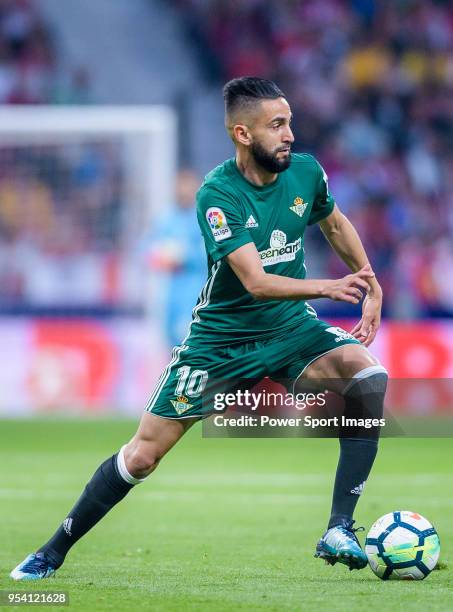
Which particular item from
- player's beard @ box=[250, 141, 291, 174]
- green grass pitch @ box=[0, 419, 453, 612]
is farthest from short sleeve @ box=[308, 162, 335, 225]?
green grass pitch @ box=[0, 419, 453, 612]

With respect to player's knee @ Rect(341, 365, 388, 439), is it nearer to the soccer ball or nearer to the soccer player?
the soccer player

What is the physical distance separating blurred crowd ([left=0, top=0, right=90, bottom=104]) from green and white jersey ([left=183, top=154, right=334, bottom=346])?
13.3 meters

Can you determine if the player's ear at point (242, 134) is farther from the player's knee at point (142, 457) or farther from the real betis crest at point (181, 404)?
the player's knee at point (142, 457)

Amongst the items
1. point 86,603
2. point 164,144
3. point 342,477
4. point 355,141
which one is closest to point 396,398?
point 164,144

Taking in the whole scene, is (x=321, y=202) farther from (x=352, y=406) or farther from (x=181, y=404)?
(x=181, y=404)

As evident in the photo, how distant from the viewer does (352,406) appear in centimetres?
595

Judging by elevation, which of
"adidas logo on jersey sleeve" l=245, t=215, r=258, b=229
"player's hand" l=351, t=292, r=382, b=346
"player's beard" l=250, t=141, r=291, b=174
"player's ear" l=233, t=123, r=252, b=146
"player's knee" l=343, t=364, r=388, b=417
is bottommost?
"player's knee" l=343, t=364, r=388, b=417

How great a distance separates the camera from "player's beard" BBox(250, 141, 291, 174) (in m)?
5.96

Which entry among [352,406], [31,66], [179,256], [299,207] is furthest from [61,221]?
[352,406]

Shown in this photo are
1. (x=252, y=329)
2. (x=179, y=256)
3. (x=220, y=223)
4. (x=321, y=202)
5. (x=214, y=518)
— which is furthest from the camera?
(x=179, y=256)

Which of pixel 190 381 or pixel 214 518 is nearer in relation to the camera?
pixel 190 381

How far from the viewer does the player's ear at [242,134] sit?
19.8ft

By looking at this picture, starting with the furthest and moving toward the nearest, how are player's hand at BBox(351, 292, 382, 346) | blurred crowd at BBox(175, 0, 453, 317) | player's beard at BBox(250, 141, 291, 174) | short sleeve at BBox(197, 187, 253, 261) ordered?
blurred crowd at BBox(175, 0, 453, 317) < player's hand at BBox(351, 292, 382, 346) < player's beard at BBox(250, 141, 291, 174) < short sleeve at BBox(197, 187, 253, 261)

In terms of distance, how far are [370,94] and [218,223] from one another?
14.1 m
